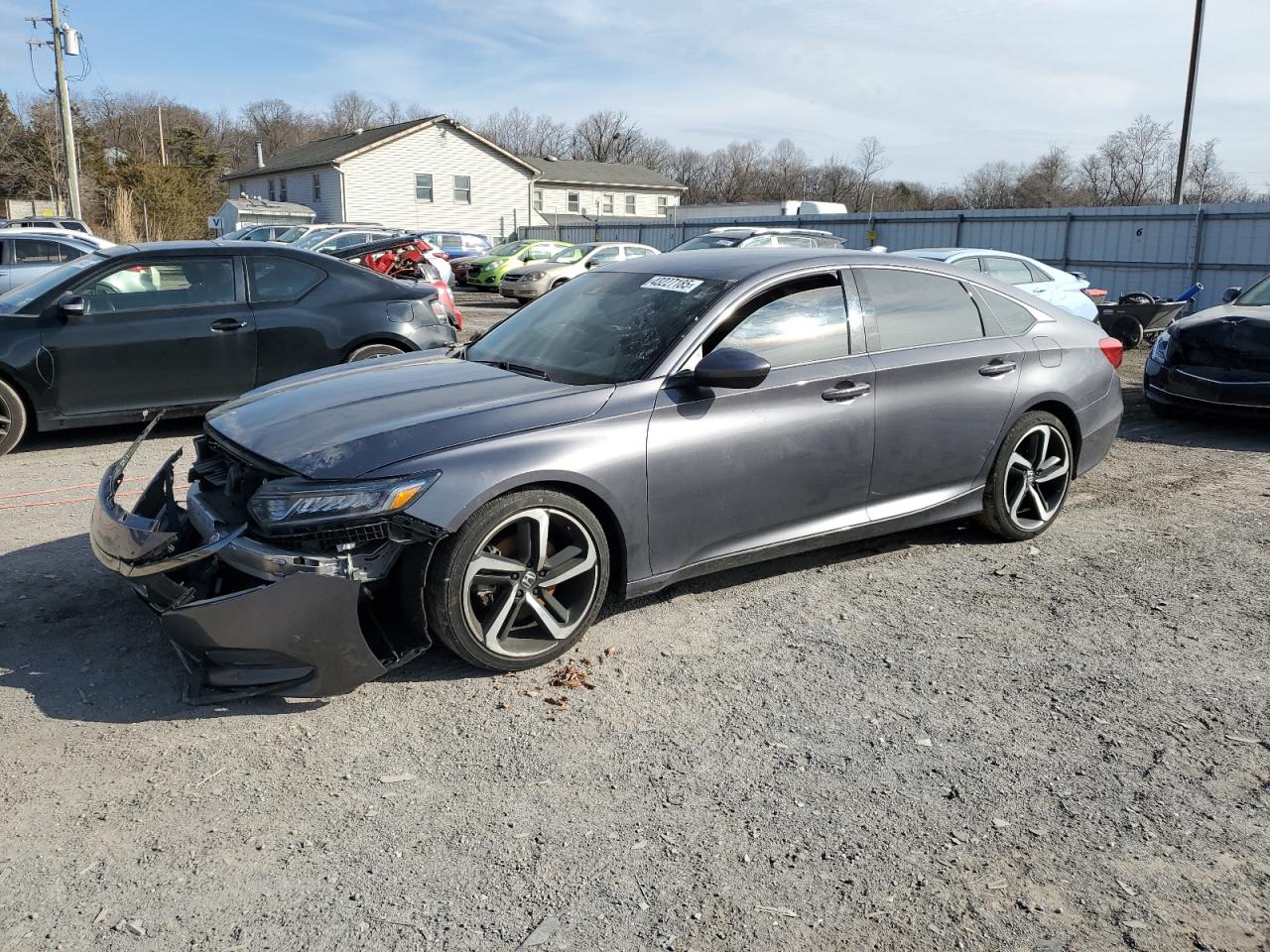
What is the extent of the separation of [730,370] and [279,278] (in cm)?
546

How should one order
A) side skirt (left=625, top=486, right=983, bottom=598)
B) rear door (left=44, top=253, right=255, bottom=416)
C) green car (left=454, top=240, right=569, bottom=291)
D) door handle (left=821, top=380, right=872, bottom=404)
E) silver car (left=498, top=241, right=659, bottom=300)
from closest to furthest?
side skirt (left=625, top=486, right=983, bottom=598), door handle (left=821, top=380, right=872, bottom=404), rear door (left=44, top=253, right=255, bottom=416), silver car (left=498, top=241, right=659, bottom=300), green car (left=454, top=240, right=569, bottom=291)

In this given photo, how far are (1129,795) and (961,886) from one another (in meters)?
0.83

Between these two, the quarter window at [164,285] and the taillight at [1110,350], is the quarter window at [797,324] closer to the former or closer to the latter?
the taillight at [1110,350]

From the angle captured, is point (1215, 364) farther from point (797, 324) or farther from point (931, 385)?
point (797, 324)

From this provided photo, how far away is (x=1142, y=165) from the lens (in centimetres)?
5909

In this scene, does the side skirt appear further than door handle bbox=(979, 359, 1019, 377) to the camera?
No

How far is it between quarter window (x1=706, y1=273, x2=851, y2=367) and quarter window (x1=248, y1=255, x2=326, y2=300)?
506 centimetres

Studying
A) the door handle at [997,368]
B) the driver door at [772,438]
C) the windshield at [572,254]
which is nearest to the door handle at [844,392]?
the driver door at [772,438]

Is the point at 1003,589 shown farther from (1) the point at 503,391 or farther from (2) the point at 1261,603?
(1) the point at 503,391

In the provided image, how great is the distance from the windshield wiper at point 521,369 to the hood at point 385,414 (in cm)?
6

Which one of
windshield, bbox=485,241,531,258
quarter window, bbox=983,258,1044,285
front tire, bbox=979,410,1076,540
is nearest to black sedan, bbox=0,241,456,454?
front tire, bbox=979,410,1076,540

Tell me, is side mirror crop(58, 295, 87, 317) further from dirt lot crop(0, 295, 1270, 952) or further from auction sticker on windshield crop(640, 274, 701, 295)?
auction sticker on windshield crop(640, 274, 701, 295)

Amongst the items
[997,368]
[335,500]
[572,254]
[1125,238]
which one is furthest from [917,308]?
[572,254]

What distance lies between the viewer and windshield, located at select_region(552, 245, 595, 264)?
2580 centimetres
